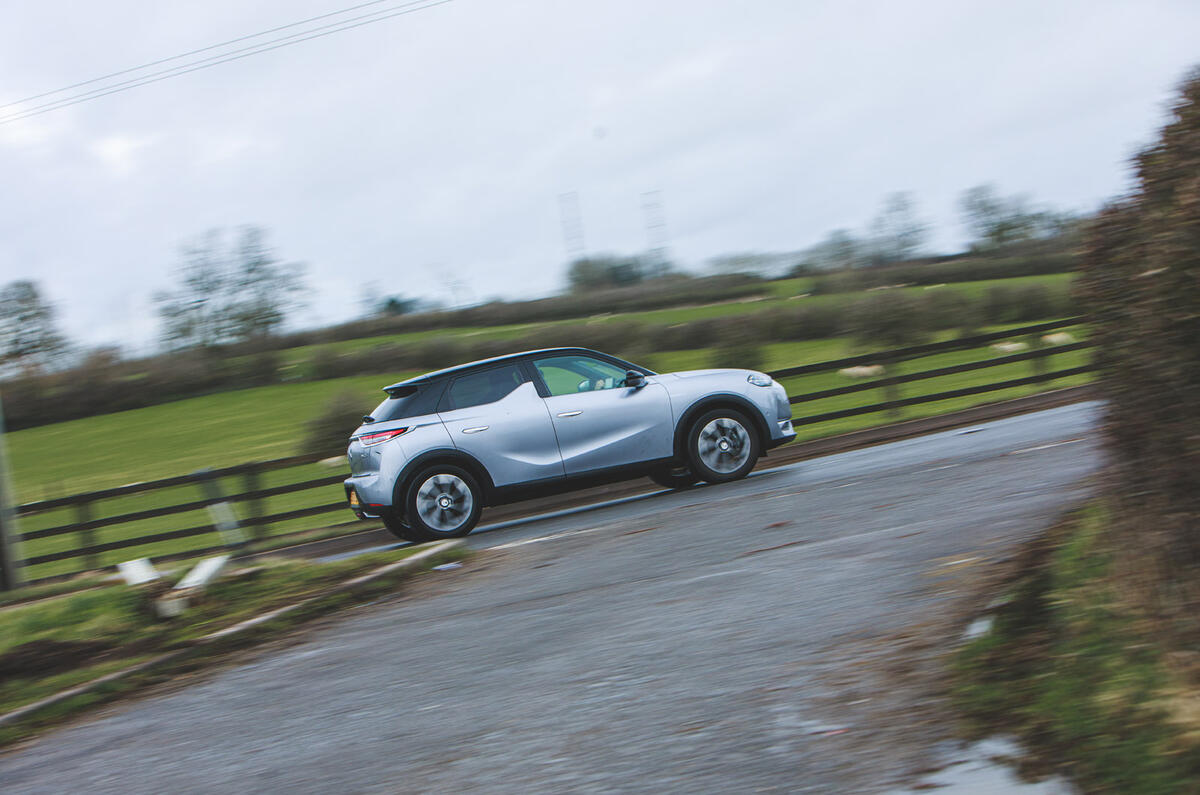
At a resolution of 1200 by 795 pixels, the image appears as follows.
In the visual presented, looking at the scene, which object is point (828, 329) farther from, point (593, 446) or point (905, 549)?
point (905, 549)

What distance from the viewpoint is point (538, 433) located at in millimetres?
11461

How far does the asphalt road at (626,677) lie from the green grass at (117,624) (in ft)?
1.90

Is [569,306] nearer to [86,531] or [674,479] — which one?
[86,531]

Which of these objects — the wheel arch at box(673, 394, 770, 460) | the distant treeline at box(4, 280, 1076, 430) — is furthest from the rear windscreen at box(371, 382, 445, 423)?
the distant treeline at box(4, 280, 1076, 430)

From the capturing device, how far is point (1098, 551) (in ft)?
15.6

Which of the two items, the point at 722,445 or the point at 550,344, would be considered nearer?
the point at 722,445

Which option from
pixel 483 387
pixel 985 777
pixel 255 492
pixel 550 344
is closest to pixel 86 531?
pixel 255 492

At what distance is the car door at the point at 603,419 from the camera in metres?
11.5

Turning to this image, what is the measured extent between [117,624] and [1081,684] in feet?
20.1

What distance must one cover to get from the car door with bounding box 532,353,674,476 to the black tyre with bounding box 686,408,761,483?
289 millimetres

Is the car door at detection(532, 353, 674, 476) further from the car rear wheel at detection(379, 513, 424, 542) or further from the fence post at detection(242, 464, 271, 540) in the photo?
the fence post at detection(242, 464, 271, 540)

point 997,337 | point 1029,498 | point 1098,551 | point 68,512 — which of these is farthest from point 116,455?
point 1098,551

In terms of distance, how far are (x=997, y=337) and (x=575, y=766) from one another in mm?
16801

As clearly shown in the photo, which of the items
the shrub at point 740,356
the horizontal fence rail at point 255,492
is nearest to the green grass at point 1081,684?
the horizontal fence rail at point 255,492
